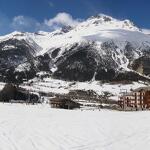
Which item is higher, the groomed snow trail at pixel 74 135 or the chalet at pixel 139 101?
the chalet at pixel 139 101

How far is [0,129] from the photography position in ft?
83.6

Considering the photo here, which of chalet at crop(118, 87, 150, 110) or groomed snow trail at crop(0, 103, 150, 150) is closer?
groomed snow trail at crop(0, 103, 150, 150)

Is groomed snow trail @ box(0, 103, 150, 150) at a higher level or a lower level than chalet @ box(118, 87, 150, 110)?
lower

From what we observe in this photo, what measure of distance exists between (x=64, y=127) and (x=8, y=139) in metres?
6.02

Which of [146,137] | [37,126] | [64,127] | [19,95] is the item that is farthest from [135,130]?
[19,95]

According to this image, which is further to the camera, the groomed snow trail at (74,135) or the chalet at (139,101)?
the chalet at (139,101)

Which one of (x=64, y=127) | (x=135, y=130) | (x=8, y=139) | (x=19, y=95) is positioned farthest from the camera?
(x=19, y=95)

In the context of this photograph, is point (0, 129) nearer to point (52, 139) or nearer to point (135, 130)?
point (52, 139)

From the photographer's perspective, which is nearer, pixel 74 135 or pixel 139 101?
pixel 74 135

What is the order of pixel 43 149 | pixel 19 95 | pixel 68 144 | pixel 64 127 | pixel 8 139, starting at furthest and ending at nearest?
pixel 19 95, pixel 64 127, pixel 8 139, pixel 68 144, pixel 43 149

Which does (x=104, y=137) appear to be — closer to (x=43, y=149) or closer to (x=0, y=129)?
(x=43, y=149)

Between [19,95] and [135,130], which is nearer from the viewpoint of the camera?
[135,130]

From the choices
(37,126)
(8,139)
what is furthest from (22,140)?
(37,126)

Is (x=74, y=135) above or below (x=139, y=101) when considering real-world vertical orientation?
below
